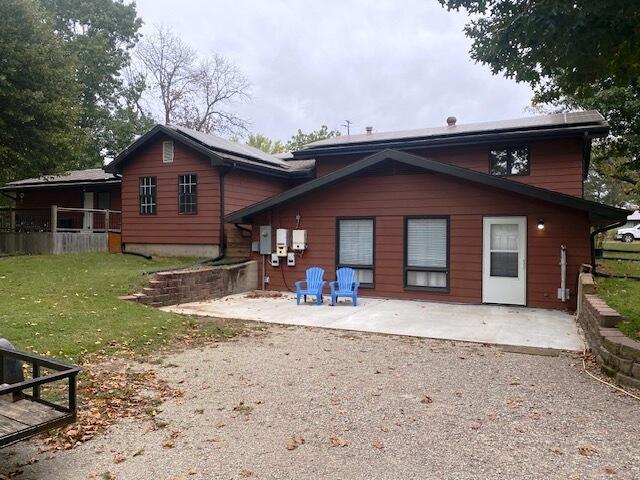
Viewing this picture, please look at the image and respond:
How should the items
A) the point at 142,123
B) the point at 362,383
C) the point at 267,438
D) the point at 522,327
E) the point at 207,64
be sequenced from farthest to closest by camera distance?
the point at 207,64
the point at 142,123
the point at 522,327
the point at 362,383
the point at 267,438

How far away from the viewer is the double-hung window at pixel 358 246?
11516 mm

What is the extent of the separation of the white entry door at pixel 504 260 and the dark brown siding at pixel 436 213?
4.9 inches

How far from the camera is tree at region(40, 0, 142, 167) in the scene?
1081 inches

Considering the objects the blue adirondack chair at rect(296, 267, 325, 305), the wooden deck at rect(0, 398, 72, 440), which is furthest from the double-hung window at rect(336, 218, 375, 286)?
the wooden deck at rect(0, 398, 72, 440)

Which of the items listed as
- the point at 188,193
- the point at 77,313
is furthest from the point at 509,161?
the point at 77,313

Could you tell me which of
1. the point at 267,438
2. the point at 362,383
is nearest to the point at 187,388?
the point at 267,438

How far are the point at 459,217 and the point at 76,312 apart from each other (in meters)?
8.02

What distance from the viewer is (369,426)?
371cm

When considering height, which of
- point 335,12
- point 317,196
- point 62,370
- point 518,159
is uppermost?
point 335,12

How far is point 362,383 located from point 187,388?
180 cm

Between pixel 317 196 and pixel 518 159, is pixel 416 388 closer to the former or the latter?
pixel 317 196

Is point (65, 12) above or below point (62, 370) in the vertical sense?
above

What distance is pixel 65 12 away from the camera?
1110 inches

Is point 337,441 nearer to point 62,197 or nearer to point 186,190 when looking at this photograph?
point 186,190
